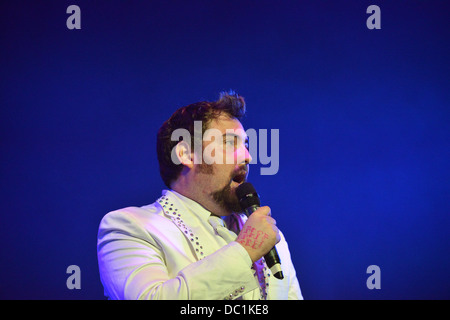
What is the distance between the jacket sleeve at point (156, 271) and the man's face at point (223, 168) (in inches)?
12.6

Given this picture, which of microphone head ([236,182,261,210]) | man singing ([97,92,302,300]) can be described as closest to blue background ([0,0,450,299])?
man singing ([97,92,302,300])

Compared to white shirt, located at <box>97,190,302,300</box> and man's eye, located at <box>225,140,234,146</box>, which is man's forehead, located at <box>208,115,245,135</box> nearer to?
man's eye, located at <box>225,140,234,146</box>

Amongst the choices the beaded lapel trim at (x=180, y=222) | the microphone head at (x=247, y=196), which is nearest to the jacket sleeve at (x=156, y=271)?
the beaded lapel trim at (x=180, y=222)

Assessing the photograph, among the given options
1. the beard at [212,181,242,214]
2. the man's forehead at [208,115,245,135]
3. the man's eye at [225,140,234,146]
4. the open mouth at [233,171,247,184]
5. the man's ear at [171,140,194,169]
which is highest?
the man's forehead at [208,115,245,135]

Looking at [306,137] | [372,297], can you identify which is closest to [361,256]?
[372,297]

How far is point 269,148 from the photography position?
2.42 meters

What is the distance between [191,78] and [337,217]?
47.6 inches

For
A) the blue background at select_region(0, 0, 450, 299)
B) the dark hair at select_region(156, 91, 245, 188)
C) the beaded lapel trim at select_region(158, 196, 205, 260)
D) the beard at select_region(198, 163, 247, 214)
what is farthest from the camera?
the blue background at select_region(0, 0, 450, 299)

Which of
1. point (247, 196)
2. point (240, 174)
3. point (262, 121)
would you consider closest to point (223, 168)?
point (240, 174)

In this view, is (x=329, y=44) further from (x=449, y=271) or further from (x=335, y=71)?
(x=449, y=271)

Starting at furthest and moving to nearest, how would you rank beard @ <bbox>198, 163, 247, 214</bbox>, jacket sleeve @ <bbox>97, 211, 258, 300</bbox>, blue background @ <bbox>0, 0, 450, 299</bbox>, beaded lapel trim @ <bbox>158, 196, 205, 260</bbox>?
blue background @ <bbox>0, 0, 450, 299</bbox> → beard @ <bbox>198, 163, 247, 214</bbox> → beaded lapel trim @ <bbox>158, 196, 205, 260</bbox> → jacket sleeve @ <bbox>97, 211, 258, 300</bbox>

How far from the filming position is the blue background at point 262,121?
7.33ft

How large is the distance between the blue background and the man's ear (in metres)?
0.73

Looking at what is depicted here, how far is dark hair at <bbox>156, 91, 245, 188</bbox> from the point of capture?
163 cm
